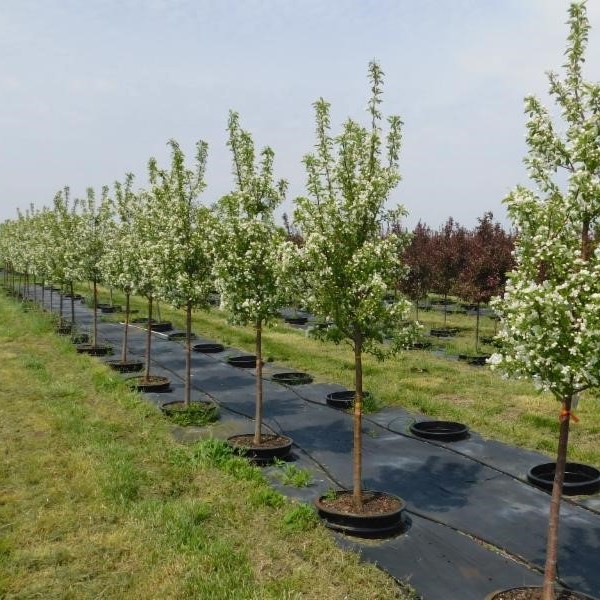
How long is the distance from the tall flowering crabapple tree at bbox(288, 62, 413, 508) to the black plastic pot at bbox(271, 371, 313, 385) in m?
8.04

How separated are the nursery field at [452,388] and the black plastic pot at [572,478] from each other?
885 mm

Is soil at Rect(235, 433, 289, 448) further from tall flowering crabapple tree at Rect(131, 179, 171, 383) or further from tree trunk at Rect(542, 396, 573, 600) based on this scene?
tree trunk at Rect(542, 396, 573, 600)

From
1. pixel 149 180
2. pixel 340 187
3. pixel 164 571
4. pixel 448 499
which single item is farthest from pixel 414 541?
pixel 149 180

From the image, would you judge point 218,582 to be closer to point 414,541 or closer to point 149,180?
point 414,541

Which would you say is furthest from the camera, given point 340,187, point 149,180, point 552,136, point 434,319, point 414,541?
point 434,319

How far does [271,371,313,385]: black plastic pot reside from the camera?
650 inches

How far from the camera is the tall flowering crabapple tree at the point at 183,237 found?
42.3ft

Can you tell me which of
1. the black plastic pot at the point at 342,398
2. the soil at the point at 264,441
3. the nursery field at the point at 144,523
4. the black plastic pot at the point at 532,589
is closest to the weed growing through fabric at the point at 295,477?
the nursery field at the point at 144,523

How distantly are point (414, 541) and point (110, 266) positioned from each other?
13259 millimetres

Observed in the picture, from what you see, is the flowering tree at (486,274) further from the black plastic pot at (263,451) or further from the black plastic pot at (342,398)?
the black plastic pot at (263,451)

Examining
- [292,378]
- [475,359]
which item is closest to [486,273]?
[475,359]

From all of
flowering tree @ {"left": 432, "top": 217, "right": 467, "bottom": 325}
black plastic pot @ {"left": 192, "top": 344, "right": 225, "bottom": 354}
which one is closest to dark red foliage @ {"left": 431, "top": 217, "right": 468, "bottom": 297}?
flowering tree @ {"left": 432, "top": 217, "right": 467, "bottom": 325}

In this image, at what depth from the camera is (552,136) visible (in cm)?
620

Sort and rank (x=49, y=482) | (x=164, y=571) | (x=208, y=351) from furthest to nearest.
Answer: (x=208, y=351), (x=49, y=482), (x=164, y=571)
